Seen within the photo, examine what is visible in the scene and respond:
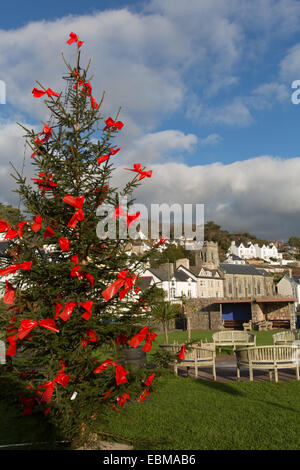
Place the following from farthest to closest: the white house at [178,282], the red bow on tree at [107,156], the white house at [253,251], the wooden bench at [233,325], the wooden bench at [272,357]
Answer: the white house at [253,251] < the white house at [178,282] < the wooden bench at [233,325] < the wooden bench at [272,357] < the red bow on tree at [107,156]

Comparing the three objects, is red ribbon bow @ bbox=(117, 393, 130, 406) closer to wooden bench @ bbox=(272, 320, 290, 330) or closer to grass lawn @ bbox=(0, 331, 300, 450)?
grass lawn @ bbox=(0, 331, 300, 450)

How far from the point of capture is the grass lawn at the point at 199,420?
530cm

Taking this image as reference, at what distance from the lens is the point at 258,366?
31.7 ft

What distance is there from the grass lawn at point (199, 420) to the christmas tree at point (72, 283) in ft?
1.67

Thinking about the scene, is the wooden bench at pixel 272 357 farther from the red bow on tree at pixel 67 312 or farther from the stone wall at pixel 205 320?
Result: the stone wall at pixel 205 320

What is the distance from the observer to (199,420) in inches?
259

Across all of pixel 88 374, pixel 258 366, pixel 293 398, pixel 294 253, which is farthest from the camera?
pixel 294 253

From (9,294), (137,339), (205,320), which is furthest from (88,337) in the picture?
(205,320)

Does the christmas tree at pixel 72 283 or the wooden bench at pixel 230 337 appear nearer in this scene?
the christmas tree at pixel 72 283

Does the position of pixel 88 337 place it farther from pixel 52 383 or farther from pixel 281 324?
pixel 281 324

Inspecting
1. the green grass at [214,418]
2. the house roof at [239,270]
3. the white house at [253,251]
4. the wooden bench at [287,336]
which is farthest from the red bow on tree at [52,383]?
the white house at [253,251]
